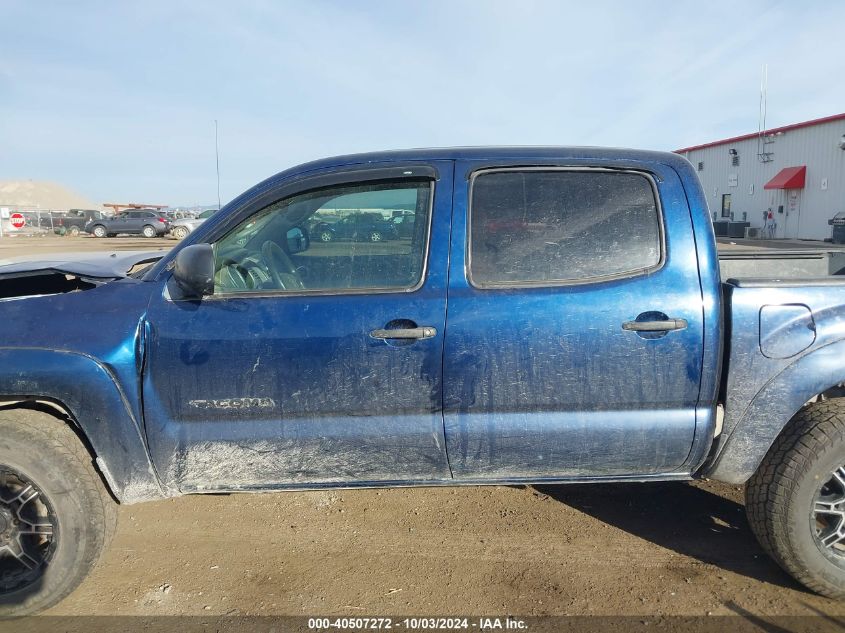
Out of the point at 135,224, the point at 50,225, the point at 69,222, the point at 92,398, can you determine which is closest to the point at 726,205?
the point at 135,224

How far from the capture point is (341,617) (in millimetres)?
2559

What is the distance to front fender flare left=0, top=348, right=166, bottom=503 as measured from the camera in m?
2.46

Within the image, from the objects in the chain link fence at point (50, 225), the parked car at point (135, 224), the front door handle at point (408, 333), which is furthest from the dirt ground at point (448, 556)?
the chain link fence at point (50, 225)

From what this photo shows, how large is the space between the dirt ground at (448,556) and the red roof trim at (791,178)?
28.5m

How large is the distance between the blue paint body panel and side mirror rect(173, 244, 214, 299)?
12 cm

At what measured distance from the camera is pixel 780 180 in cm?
2788

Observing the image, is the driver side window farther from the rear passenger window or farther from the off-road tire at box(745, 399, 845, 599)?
the off-road tire at box(745, 399, 845, 599)

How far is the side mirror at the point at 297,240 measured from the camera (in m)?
2.84

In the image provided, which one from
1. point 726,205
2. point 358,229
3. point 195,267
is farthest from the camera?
point 726,205

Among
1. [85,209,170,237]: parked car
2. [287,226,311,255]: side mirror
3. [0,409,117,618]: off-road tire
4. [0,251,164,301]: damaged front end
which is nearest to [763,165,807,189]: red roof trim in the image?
[287,226,311,255]: side mirror

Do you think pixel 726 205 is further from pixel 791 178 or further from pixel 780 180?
pixel 791 178

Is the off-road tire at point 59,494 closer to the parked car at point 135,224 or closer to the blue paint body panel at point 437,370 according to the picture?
the blue paint body panel at point 437,370

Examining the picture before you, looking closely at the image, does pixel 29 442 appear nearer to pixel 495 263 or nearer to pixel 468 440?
pixel 468 440

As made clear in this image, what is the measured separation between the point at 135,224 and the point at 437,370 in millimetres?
36135
